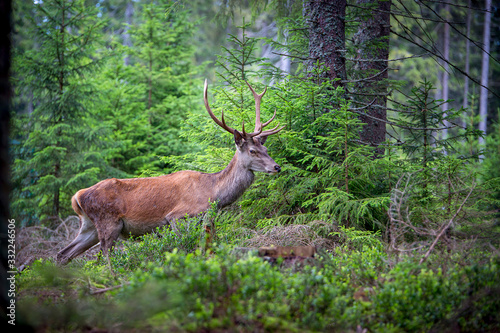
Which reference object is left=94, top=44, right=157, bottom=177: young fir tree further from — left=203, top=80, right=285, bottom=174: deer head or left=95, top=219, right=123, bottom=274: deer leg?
left=203, top=80, right=285, bottom=174: deer head

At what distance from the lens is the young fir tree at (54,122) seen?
33.6ft

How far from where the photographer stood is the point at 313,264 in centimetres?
449

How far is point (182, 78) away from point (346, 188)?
8.25 m

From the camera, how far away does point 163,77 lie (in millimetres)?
12672

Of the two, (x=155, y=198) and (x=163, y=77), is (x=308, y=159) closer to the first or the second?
(x=155, y=198)

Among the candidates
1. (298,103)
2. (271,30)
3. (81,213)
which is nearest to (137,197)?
(81,213)

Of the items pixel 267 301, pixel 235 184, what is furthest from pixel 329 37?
pixel 267 301

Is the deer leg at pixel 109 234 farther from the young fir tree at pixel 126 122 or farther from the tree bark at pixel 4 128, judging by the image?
the tree bark at pixel 4 128

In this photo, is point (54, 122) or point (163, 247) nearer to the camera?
point (163, 247)

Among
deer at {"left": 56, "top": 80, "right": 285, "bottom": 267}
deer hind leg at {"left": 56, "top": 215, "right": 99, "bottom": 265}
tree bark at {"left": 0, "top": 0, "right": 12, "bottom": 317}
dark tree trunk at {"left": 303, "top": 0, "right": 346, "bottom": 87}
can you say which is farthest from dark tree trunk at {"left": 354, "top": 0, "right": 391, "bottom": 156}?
tree bark at {"left": 0, "top": 0, "right": 12, "bottom": 317}

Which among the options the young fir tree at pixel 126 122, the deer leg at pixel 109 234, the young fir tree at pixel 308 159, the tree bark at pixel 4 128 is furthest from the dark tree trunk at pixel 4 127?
the young fir tree at pixel 126 122

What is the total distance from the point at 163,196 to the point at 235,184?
139 cm

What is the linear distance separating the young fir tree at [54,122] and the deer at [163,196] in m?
3.04

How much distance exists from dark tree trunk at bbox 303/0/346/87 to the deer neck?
2.49m
